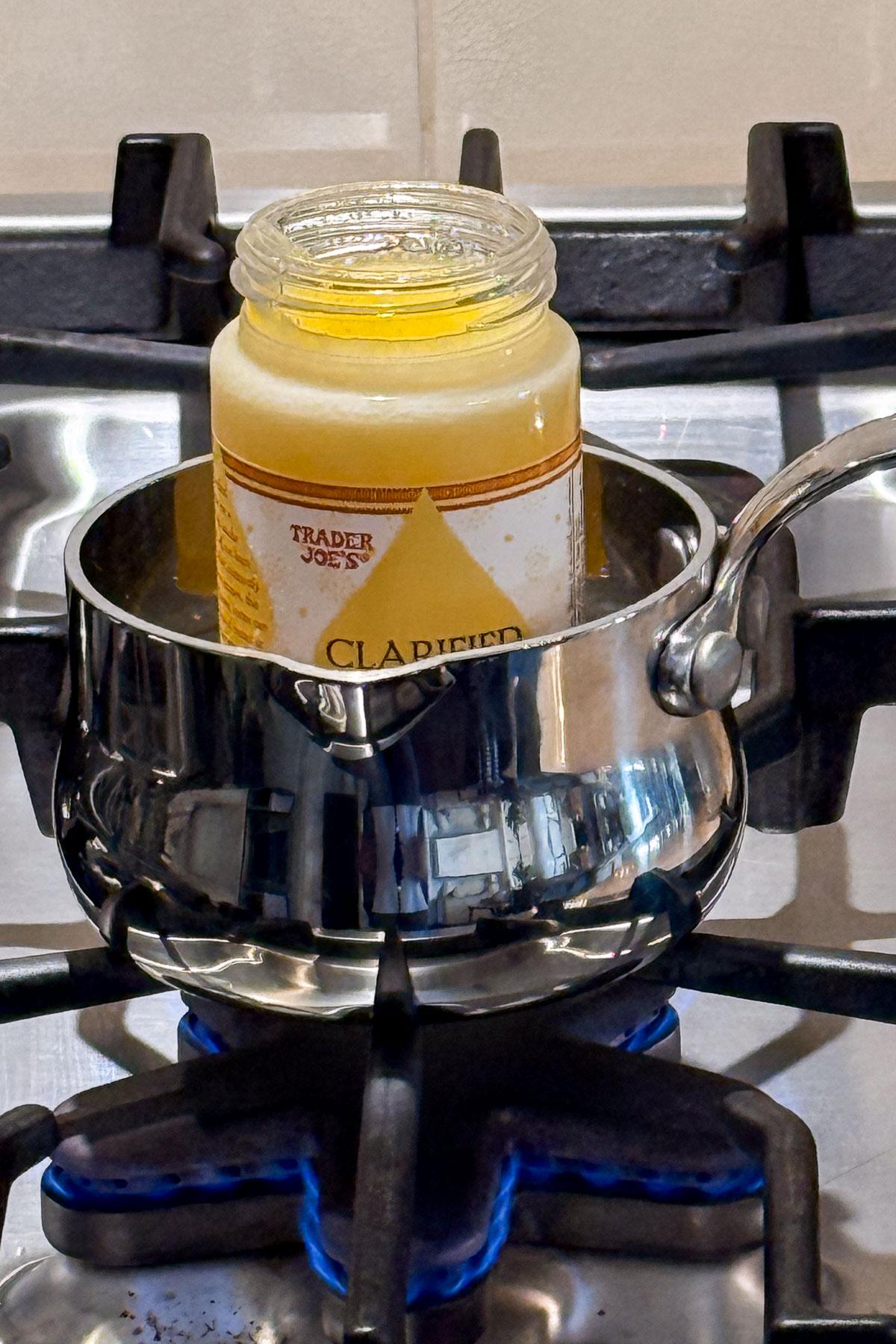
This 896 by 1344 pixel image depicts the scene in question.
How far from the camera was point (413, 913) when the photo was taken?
303 millimetres

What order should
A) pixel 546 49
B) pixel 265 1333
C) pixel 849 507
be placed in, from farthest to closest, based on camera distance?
pixel 546 49, pixel 849 507, pixel 265 1333

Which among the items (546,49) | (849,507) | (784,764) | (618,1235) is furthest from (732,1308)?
(546,49)

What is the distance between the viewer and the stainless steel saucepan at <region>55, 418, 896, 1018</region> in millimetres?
299

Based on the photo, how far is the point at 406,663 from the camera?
0.31 m

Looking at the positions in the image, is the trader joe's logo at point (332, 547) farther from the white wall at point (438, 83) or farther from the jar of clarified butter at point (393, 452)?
the white wall at point (438, 83)

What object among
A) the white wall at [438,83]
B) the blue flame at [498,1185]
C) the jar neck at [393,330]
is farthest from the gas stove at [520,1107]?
the white wall at [438,83]

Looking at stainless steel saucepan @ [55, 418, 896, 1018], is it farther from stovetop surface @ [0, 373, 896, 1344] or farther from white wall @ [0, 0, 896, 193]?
white wall @ [0, 0, 896, 193]

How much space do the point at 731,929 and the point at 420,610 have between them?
15 centimetres

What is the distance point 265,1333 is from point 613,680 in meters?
0.14

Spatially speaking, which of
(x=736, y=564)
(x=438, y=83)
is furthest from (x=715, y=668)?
(x=438, y=83)

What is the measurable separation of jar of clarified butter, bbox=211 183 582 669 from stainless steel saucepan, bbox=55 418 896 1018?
0.08 feet

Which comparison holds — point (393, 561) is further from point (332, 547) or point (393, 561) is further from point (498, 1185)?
point (498, 1185)

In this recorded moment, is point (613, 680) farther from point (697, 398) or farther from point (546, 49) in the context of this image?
point (546, 49)

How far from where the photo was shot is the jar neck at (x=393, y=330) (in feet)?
0.99
